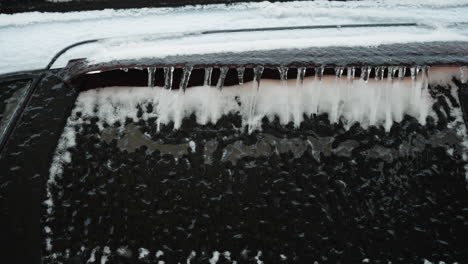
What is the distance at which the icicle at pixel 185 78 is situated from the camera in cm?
169

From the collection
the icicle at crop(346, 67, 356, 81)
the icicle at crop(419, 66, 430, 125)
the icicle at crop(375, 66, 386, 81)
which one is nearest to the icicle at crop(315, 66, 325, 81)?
the icicle at crop(346, 67, 356, 81)

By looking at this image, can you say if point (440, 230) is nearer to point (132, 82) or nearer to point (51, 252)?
point (132, 82)

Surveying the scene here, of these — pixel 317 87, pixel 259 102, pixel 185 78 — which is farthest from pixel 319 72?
pixel 185 78

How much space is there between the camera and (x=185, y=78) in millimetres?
1730

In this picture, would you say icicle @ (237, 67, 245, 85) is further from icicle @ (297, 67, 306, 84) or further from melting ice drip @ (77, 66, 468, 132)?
icicle @ (297, 67, 306, 84)

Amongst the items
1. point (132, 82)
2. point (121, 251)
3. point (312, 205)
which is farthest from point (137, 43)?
point (312, 205)

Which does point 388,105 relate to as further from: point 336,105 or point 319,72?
point 319,72

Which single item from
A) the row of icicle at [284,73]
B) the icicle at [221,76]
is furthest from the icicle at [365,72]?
the icicle at [221,76]

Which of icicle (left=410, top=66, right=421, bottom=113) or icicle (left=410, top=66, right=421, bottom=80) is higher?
icicle (left=410, top=66, right=421, bottom=80)

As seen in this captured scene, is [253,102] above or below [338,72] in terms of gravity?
below

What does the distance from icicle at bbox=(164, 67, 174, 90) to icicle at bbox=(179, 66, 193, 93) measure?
46 mm

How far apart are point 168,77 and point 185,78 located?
7 centimetres

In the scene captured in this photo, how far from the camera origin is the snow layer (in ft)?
6.50

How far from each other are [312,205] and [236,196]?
32cm
